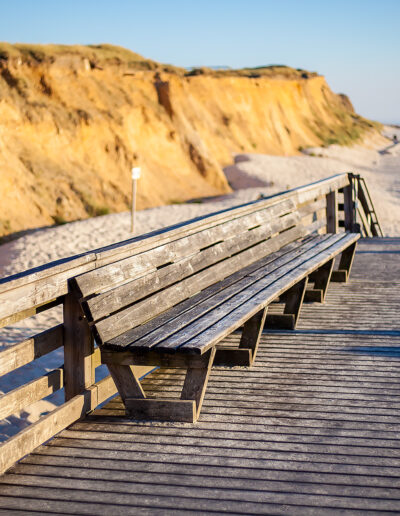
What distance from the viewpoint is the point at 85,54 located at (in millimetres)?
24031

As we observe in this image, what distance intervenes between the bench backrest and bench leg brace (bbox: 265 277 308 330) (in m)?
0.44

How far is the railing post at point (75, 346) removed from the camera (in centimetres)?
317

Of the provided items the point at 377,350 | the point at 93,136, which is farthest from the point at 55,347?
the point at 93,136

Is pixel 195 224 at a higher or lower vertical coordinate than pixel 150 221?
higher

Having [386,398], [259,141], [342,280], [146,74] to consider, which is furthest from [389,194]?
[386,398]

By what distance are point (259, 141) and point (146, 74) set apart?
1367 centimetres

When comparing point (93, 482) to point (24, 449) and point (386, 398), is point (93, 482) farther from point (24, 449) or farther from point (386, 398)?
point (386, 398)

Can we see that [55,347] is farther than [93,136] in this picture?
No

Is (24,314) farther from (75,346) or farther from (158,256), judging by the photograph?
(158,256)

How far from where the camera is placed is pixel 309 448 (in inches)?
116

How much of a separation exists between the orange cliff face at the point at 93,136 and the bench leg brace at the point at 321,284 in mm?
13066

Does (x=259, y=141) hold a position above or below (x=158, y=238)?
above

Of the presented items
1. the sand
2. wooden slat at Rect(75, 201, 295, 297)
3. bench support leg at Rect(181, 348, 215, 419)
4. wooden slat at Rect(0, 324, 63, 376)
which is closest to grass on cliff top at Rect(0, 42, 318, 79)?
the sand

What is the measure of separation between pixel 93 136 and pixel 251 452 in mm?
20877
